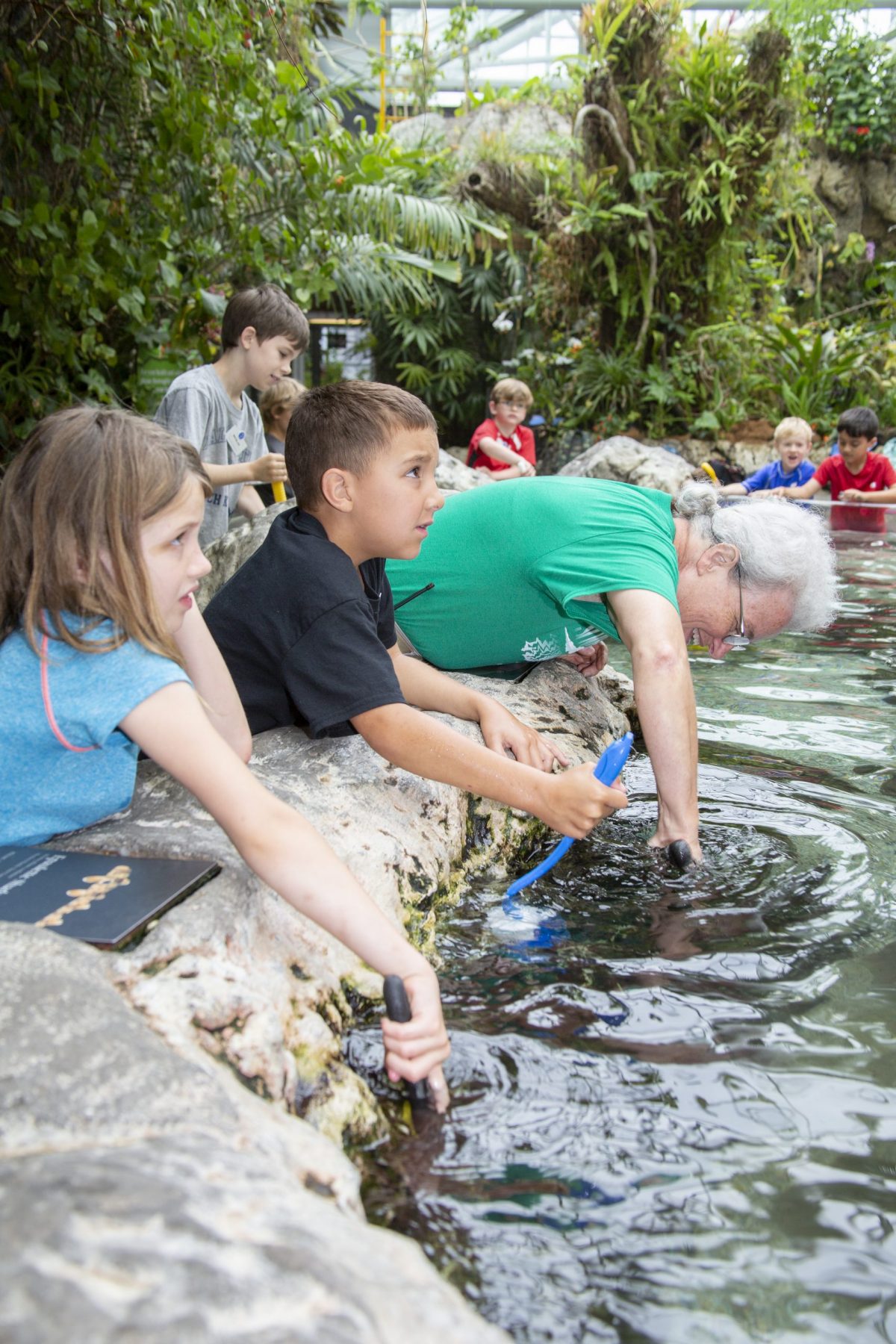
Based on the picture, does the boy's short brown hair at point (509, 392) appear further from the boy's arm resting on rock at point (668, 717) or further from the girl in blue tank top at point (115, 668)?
the girl in blue tank top at point (115, 668)

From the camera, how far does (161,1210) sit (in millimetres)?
926

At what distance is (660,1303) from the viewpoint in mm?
1274

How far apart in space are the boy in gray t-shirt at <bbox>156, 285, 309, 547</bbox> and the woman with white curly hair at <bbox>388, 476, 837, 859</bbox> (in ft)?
4.48

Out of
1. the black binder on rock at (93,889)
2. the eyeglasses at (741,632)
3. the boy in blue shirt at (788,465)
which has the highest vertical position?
the black binder on rock at (93,889)

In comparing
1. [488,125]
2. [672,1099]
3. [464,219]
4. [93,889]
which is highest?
[488,125]

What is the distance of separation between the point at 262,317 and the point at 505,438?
18.3 feet

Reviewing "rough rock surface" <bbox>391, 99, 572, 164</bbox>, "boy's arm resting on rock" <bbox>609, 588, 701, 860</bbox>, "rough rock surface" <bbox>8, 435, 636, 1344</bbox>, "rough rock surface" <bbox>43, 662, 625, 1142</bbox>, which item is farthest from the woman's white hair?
"rough rock surface" <bbox>391, 99, 572, 164</bbox>

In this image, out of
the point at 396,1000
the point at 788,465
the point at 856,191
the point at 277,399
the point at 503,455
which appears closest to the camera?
the point at 396,1000

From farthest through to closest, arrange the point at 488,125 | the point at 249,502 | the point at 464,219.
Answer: the point at 488,125, the point at 464,219, the point at 249,502

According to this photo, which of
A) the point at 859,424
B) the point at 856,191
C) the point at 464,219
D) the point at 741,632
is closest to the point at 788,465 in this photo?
the point at 859,424

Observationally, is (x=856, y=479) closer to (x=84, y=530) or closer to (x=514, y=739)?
(x=514, y=739)

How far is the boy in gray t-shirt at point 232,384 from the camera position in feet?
14.3

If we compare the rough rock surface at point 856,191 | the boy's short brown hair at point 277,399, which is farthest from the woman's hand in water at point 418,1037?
the rough rock surface at point 856,191

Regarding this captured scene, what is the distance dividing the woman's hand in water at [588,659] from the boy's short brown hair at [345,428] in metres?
1.28
